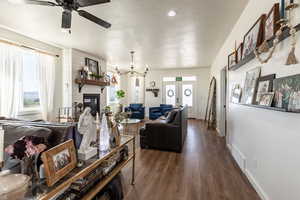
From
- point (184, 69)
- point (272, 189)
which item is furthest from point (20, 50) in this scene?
point (184, 69)

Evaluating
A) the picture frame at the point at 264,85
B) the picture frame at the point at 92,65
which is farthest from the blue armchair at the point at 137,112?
the picture frame at the point at 264,85

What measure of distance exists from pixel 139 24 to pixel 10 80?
9.76 ft

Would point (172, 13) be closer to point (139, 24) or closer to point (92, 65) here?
point (139, 24)

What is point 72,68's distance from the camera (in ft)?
15.1

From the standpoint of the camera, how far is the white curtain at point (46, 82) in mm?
3912

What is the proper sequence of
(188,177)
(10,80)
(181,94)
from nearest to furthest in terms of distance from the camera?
(188,177)
(10,80)
(181,94)

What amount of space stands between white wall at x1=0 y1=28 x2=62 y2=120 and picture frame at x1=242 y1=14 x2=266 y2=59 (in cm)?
466

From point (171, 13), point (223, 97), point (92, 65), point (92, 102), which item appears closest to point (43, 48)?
point (92, 65)

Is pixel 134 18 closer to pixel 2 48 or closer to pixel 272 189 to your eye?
pixel 2 48

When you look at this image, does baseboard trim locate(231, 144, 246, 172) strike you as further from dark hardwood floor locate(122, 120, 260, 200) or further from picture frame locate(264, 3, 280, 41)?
picture frame locate(264, 3, 280, 41)

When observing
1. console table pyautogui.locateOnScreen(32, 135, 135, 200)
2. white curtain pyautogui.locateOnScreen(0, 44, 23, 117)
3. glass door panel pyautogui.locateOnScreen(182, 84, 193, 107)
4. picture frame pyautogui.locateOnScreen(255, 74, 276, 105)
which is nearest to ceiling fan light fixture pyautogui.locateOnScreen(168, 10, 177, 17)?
picture frame pyautogui.locateOnScreen(255, 74, 276, 105)

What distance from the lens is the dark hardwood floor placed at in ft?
6.26

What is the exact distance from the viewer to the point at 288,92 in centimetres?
131

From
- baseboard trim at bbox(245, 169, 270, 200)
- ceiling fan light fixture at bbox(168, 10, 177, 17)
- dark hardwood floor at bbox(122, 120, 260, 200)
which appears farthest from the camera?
ceiling fan light fixture at bbox(168, 10, 177, 17)
